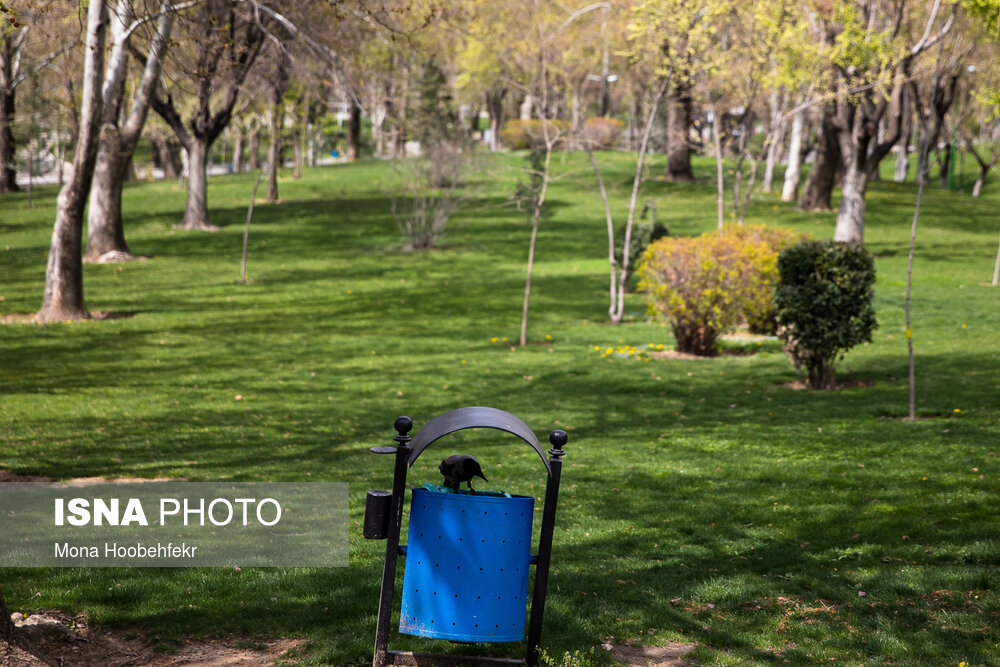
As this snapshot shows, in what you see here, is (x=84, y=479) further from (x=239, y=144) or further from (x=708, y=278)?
(x=239, y=144)

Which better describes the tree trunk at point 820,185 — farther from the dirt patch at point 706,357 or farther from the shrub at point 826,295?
the shrub at point 826,295

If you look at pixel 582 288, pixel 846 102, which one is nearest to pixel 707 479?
pixel 582 288

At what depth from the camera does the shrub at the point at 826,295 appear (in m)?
11.5

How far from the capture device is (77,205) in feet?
49.8

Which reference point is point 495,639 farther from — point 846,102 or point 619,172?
point 619,172

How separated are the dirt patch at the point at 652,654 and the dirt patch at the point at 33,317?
46.5 ft

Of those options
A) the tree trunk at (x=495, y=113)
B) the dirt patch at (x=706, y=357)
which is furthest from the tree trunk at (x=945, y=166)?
the dirt patch at (x=706, y=357)

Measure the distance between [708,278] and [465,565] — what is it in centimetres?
1134

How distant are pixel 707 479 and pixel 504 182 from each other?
32363 mm

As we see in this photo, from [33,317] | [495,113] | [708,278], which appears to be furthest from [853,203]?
[495,113]

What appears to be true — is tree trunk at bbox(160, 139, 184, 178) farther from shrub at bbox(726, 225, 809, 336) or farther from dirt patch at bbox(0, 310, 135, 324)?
shrub at bbox(726, 225, 809, 336)

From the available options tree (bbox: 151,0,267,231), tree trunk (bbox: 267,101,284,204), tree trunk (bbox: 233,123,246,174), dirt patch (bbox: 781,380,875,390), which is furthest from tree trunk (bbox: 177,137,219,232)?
dirt patch (bbox: 781,380,875,390)

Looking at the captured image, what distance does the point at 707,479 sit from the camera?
8195 millimetres

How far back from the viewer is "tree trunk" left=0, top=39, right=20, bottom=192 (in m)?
29.4
